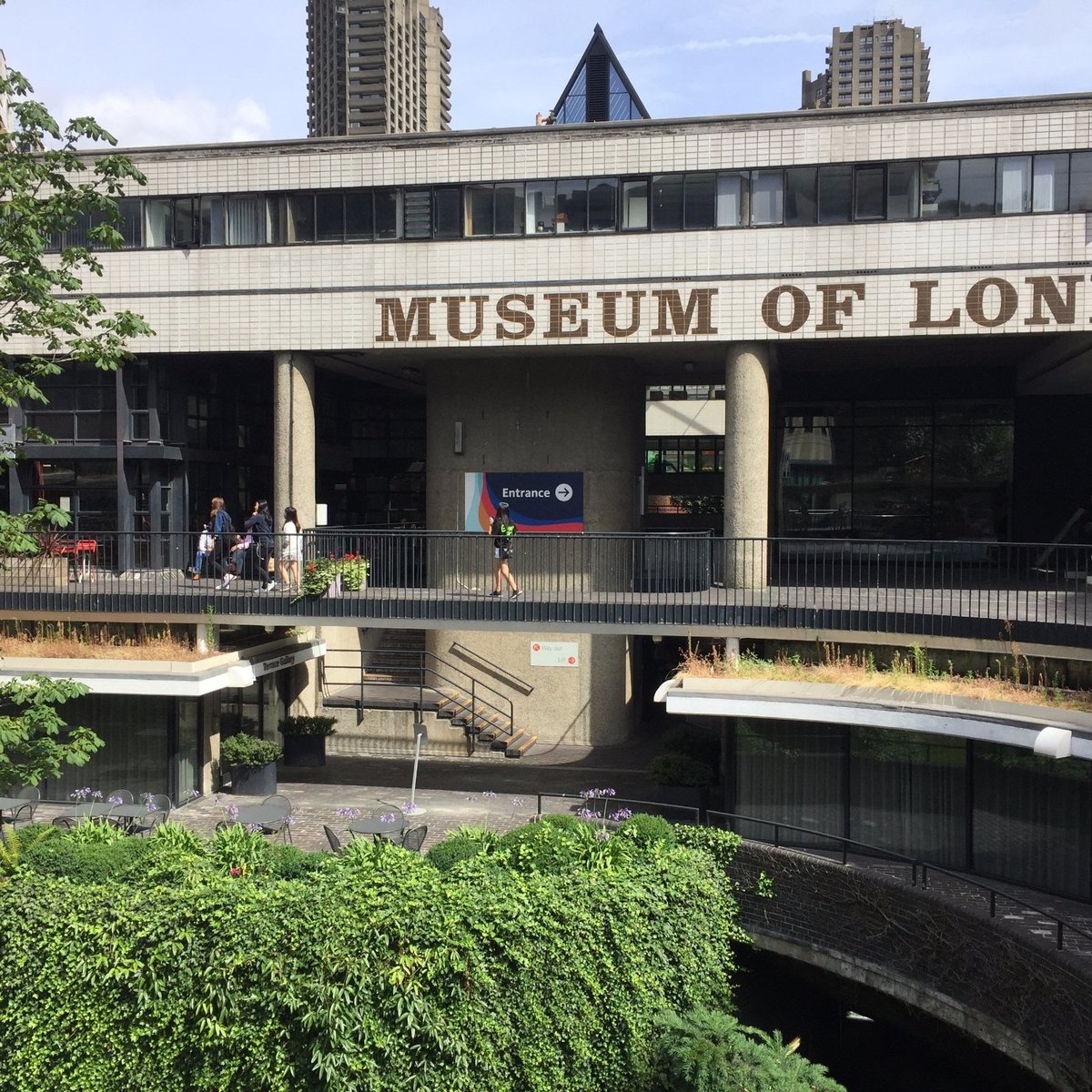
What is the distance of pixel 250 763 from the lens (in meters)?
19.8

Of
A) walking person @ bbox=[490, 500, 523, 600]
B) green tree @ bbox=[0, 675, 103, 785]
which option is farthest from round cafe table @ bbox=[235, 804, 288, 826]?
walking person @ bbox=[490, 500, 523, 600]

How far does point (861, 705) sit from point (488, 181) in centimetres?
1215

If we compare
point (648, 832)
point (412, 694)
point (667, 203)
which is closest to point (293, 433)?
point (412, 694)

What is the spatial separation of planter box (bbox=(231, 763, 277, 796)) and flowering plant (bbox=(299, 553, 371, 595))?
10.9 feet

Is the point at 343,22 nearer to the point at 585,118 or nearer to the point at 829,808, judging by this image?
the point at 585,118

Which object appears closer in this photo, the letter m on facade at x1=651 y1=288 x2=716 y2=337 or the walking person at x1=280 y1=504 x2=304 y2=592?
the walking person at x1=280 y1=504 x2=304 y2=592

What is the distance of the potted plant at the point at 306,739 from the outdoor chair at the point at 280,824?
4.34 meters

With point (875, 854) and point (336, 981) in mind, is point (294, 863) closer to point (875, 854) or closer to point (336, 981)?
point (336, 981)

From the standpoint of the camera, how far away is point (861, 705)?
50.4 feet

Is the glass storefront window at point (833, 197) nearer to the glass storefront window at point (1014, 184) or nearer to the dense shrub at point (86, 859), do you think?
the glass storefront window at point (1014, 184)

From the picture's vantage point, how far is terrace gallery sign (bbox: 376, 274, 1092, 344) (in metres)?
19.3

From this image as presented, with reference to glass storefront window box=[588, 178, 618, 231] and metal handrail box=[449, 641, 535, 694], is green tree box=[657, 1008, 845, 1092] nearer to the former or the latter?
metal handrail box=[449, 641, 535, 694]

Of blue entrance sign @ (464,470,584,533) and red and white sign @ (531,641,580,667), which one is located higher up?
blue entrance sign @ (464,470,584,533)

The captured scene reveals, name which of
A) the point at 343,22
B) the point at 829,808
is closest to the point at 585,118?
the point at 829,808
